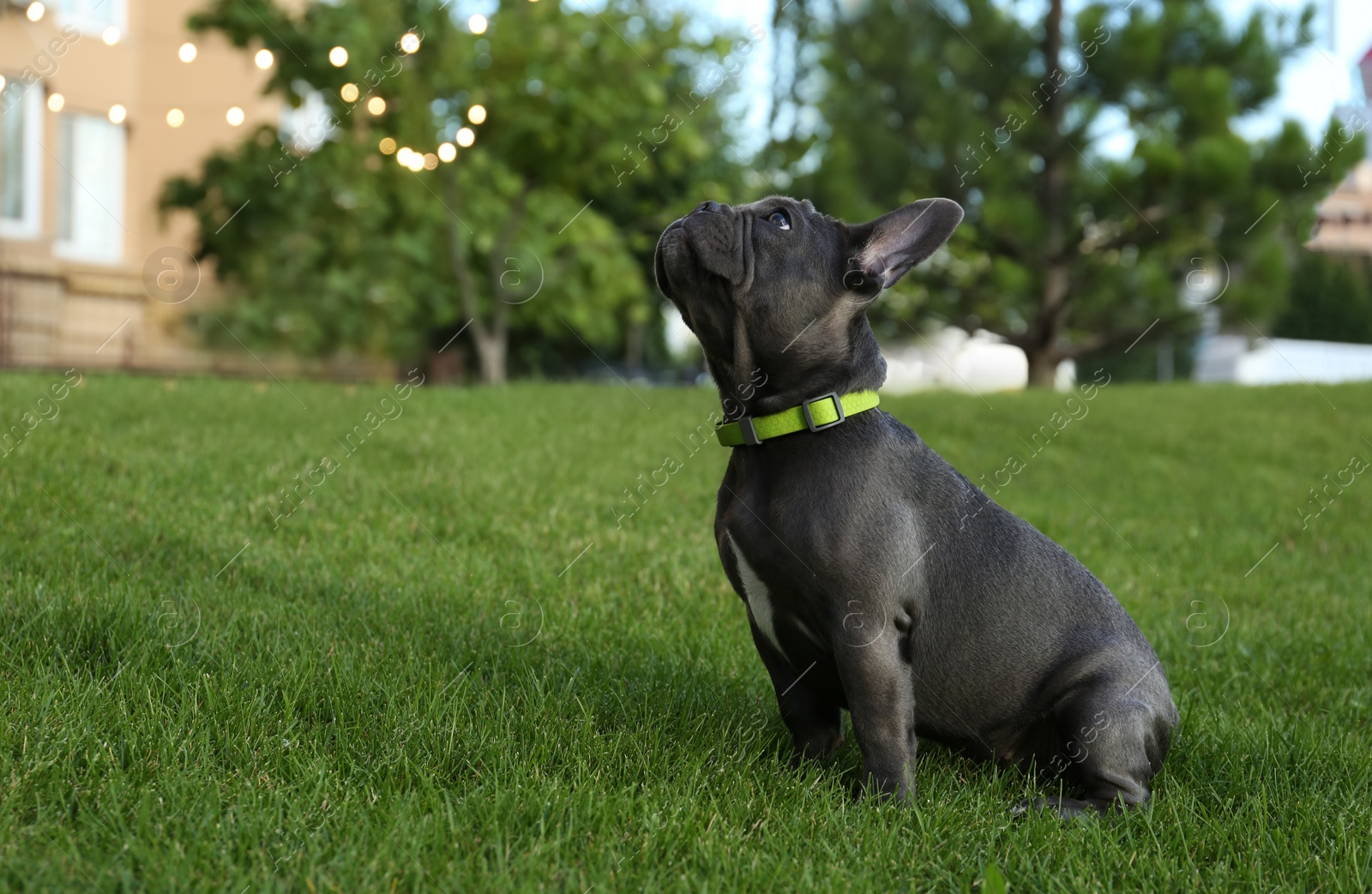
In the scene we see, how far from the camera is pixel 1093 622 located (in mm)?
2928

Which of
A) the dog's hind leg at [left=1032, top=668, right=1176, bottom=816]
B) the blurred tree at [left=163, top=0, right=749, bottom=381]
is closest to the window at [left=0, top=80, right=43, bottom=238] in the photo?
the blurred tree at [left=163, top=0, right=749, bottom=381]

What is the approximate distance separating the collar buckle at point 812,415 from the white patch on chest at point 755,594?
0.37m

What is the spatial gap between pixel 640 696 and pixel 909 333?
16.6 metres

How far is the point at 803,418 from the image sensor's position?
2.79 m

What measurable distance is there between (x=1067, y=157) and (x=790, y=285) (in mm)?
16232

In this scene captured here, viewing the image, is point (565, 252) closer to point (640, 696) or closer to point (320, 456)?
point (320, 456)

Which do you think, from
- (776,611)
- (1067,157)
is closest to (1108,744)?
(776,611)

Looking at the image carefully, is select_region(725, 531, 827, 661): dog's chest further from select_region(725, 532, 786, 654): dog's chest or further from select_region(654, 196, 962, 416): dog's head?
select_region(654, 196, 962, 416): dog's head

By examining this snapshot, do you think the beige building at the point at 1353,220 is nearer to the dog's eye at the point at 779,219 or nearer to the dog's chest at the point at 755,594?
the dog's eye at the point at 779,219

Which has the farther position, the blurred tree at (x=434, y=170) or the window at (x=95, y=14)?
the window at (x=95, y=14)

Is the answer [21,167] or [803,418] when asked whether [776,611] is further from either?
[21,167]

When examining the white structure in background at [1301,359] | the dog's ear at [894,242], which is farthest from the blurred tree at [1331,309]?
the dog's ear at [894,242]

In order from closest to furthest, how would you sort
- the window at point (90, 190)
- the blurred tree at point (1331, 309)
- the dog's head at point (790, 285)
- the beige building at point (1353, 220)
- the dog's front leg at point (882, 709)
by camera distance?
the dog's front leg at point (882, 709), the dog's head at point (790, 285), the window at point (90, 190), the blurred tree at point (1331, 309), the beige building at point (1353, 220)

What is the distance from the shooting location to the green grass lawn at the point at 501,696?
7.52 ft
